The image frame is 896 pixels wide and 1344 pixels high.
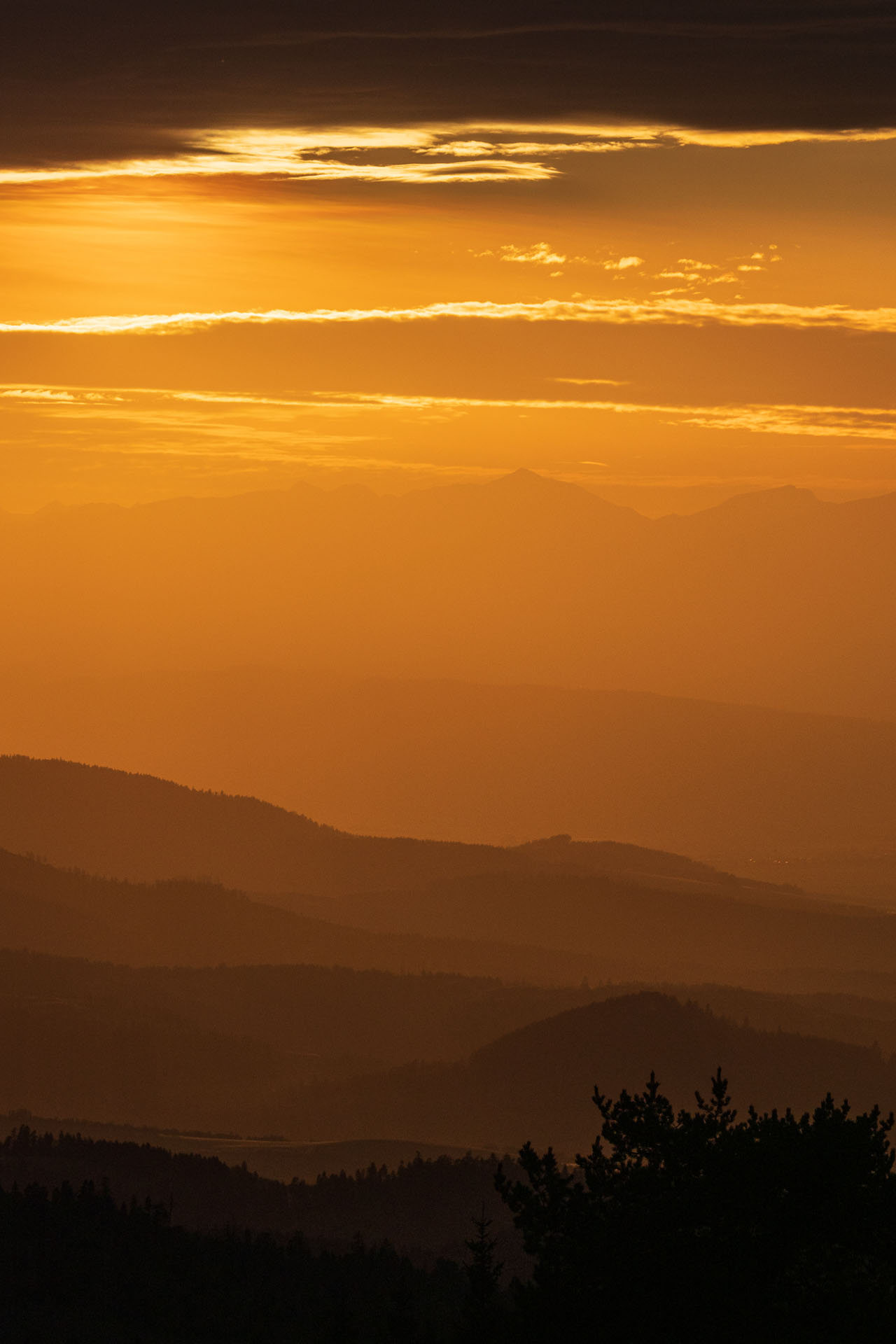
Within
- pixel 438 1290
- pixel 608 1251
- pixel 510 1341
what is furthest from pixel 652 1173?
pixel 438 1290

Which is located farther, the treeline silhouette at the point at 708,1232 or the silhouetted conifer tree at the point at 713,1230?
the silhouetted conifer tree at the point at 713,1230

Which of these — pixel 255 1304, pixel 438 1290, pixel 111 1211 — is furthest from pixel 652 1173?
pixel 111 1211

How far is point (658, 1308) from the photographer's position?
38.3 m

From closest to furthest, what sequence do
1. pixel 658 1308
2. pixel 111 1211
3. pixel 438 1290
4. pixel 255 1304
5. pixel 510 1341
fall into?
pixel 658 1308 → pixel 510 1341 → pixel 255 1304 → pixel 438 1290 → pixel 111 1211

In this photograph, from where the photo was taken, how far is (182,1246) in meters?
168

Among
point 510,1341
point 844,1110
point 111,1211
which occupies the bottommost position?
point 510,1341

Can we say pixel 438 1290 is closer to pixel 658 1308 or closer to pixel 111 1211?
pixel 111 1211

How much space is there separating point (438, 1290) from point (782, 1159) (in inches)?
5176

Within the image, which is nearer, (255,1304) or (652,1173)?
(652,1173)

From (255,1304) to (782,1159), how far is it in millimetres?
120510

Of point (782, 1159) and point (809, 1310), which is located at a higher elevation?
point (782, 1159)

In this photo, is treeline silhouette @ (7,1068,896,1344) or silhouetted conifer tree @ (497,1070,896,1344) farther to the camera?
silhouetted conifer tree @ (497,1070,896,1344)

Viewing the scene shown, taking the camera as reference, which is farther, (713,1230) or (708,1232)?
(708,1232)

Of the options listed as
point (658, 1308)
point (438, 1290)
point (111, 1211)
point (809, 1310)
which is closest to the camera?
point (809, 1310)
